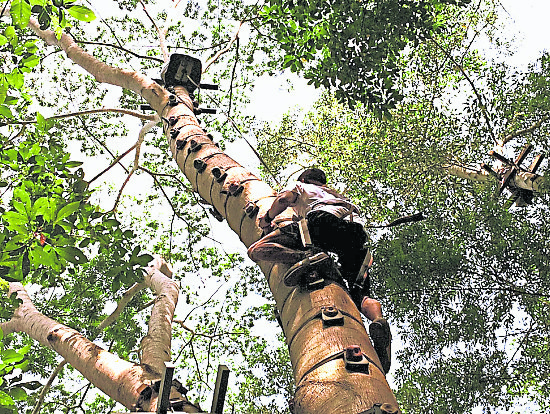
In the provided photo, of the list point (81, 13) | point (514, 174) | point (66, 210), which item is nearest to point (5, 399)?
point (66, 210)

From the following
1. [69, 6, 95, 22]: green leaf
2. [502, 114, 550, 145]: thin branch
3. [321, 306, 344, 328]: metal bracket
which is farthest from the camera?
[502, 114, 550, 145]: thin branch

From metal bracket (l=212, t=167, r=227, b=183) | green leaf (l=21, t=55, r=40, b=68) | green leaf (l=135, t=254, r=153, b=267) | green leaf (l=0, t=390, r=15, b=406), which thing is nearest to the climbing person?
metal bracket (l=212, t=167, r=227, b=183)

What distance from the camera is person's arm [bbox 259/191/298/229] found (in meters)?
2.79

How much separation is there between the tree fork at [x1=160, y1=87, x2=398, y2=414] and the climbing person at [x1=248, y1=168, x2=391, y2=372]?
97 millimetres

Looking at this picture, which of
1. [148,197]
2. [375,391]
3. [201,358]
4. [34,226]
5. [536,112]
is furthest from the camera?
[148,197]

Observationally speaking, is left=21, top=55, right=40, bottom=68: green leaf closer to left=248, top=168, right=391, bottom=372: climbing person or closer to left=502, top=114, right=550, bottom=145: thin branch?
left=248, top=168, right=391, bottom=372: climbing person

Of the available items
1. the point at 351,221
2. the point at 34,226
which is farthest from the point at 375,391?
the point at 34,226

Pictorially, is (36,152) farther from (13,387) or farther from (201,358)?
(201,358)

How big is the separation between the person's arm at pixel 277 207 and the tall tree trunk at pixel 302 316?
7 centimetres

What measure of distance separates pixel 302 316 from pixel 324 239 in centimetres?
82

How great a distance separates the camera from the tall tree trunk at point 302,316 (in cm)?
164

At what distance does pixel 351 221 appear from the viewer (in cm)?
285

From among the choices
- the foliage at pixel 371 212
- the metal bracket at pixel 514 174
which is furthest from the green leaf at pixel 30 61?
the metal bracket at pixel 514 174

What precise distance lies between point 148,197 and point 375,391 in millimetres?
8946
